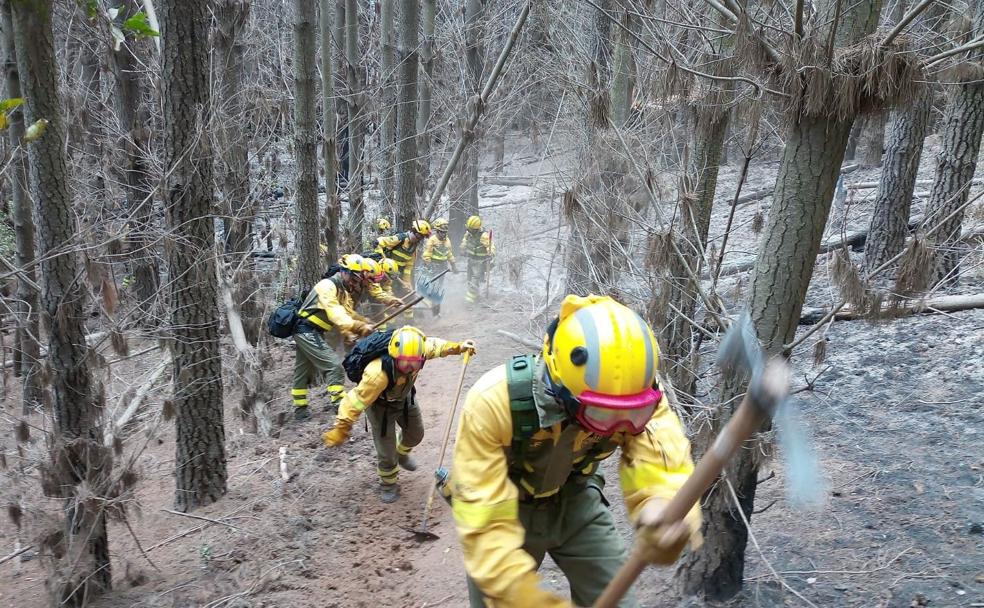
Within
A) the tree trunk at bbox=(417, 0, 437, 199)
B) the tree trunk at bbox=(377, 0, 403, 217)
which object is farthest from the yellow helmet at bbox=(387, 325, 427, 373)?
the tree trunk at bbox=(377, 0, 403, 217)

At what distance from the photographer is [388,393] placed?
6531mm

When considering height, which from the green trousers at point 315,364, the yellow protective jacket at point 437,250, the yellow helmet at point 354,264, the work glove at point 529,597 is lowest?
the green trousers at point 315,364

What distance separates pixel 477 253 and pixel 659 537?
13.8 metres

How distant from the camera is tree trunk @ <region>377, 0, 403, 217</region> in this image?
13.1 metres

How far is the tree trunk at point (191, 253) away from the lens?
5.55m

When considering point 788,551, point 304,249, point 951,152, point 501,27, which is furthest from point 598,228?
point 501,27

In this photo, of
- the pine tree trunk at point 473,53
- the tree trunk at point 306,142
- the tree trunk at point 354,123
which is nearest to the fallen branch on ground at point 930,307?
the tree trunk at point 306,142

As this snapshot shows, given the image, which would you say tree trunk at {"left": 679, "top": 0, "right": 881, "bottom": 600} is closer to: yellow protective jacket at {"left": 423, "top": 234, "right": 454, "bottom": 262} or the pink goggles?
the pink goggles

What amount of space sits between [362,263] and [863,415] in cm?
619

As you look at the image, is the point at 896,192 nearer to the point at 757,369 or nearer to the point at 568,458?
the point at 568,458

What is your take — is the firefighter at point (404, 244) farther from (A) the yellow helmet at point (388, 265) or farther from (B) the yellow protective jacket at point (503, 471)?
(B) the yellow protective jacket at point (503, 471)

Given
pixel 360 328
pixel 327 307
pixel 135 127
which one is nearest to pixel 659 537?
pixel 360 328

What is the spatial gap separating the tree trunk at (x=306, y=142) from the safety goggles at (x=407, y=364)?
5.14 m

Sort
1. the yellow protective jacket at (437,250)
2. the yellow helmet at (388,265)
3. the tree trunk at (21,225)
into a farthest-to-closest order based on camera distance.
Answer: the yellow protective jacket at (437,250), the yellow helmet at (388,265), the tree trunk at (21,225)
